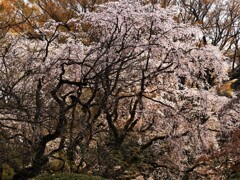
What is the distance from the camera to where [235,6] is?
49.5 feet

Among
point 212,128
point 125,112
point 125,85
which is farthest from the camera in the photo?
point 212,128

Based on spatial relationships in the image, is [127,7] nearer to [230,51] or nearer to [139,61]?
[139,61]

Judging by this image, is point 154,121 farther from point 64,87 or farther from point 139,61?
point 64,87

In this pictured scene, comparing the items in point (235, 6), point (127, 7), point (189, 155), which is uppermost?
point (235, 6)

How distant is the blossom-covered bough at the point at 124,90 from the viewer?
739 cm

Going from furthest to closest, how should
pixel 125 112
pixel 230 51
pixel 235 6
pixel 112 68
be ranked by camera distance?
pixel 230 51
pixel 235 6
pixel 125 112
pixel 112 68

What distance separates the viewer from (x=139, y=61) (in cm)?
836

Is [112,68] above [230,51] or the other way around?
the other way around

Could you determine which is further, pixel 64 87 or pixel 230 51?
pixel 230 51

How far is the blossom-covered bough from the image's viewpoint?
7391mm

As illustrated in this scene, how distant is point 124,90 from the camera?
29.1 ft

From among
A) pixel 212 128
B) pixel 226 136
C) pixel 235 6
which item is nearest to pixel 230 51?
pixel 235 6

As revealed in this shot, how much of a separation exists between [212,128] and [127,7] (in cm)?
402

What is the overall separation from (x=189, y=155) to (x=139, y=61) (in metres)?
3.30
